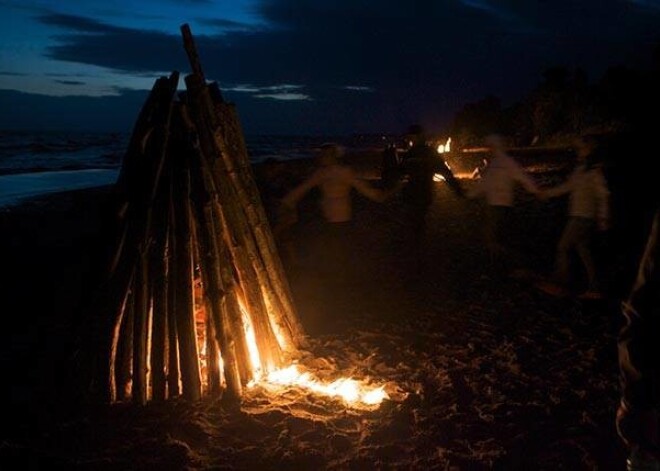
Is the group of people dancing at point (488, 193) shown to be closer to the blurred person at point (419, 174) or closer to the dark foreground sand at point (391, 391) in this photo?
the blurred person at point (419, 174)

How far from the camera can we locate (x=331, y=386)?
4.61m

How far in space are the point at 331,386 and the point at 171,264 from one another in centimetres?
176

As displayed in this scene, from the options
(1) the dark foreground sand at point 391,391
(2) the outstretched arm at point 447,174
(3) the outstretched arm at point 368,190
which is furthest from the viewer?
(2) the outstretched arm at point 447,174

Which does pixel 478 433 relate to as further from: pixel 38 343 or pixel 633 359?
pixel 38 343

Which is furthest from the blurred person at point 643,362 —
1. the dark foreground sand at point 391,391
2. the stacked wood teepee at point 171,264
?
the stacked wood teepee at point 171,264

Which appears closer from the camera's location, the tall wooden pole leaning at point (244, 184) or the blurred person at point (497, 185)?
the tall wooden pole leaning at point (244, 184)

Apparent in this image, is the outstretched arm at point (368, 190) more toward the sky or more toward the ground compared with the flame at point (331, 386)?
more toward the sky

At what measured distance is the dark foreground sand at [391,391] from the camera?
3658 mm

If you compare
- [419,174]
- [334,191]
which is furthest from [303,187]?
[419,174]

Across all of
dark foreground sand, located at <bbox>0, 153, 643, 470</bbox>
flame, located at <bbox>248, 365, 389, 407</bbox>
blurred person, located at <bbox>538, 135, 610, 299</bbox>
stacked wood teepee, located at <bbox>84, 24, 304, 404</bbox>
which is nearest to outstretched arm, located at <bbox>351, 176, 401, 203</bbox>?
dark foreground sand, located at <bbox>0, 153, 643, 470</bbox>

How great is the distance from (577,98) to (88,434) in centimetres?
2195

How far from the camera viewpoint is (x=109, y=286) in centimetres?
430

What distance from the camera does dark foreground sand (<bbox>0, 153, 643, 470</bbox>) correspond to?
3658 mm

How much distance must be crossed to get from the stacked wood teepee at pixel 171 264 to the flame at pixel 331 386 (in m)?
0.36
